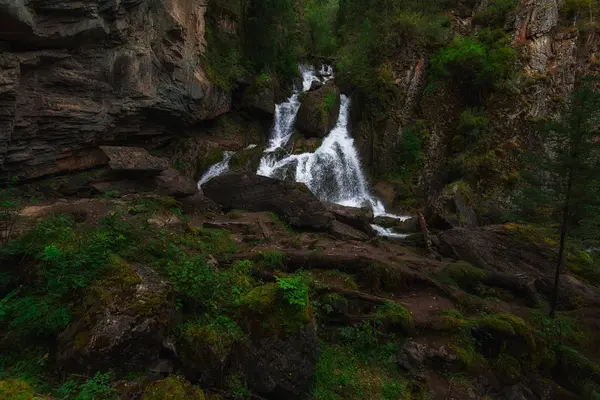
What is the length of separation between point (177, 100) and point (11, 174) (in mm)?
7541

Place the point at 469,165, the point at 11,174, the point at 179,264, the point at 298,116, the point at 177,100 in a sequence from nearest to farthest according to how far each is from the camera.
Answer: the point at 179,264, the point at 11,174, the point at 177,100, the point at 469,165, the point at 298,116

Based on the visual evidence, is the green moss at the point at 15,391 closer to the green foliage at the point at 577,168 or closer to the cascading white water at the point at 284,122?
the green foliage at the point at 577,168

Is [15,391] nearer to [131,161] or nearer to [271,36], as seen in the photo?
[131,161]

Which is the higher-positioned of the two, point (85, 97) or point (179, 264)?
point (85, 97)

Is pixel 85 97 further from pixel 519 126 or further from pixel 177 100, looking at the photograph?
pixel 519 126

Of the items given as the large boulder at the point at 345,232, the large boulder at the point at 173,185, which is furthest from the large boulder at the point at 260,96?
the large boulder at the point at 345,232

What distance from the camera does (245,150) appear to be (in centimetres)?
1786

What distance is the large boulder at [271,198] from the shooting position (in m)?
12.8

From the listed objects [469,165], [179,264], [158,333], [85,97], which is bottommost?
[158,333]

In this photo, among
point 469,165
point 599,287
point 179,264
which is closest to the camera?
point 179,264

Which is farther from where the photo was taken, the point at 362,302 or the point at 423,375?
the point at 362,302

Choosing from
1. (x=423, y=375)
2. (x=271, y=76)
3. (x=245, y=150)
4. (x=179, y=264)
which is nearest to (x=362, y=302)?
(x=423, y=375)

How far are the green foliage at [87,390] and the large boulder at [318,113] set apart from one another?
58.9 ft

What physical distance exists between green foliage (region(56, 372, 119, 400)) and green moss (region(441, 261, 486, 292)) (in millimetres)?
8849
